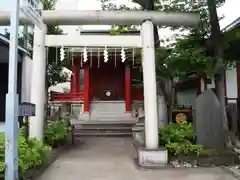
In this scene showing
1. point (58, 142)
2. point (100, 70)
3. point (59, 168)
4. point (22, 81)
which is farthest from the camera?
point (100, 70)

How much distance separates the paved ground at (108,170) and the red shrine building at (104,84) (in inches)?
313

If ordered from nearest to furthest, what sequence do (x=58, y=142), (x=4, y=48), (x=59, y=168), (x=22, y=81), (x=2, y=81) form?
(x=59, y=168)
(x=58, y=142)
(x=4, y=48)
(x=22, y=81)
(x=2, y=81)

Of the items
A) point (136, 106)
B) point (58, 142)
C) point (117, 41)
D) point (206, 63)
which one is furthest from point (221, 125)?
point (136, 106)

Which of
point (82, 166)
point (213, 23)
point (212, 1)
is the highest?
point (212, 1)

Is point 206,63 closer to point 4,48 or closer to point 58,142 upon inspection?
point 58,142

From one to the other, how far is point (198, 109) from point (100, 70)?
11424 millimetres

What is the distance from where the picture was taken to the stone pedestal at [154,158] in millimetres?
7137

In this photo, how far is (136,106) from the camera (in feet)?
56.6

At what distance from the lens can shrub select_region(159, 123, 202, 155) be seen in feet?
24.1

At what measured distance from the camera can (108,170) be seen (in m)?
6.80

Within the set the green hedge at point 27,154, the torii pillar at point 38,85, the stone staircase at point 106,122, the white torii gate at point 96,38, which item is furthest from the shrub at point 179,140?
the stone staircase at point 106,122

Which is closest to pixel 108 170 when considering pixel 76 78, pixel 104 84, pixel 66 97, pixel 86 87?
pixel 86 87

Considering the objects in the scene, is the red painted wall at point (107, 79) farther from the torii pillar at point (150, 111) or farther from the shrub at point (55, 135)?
the torii pillar at point (150, 111)

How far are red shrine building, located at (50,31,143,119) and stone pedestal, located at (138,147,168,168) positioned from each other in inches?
360
